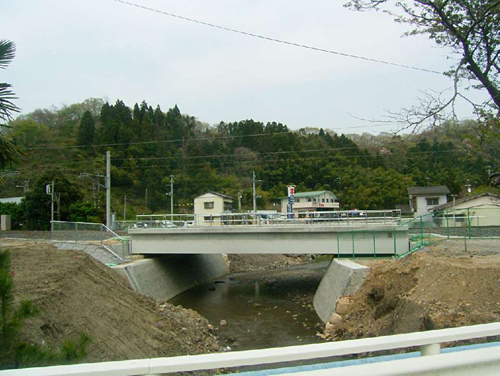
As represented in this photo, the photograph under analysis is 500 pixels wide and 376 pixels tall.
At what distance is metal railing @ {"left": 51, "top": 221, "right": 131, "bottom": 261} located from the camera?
26.9 metres

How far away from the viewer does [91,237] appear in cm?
Result: 2823

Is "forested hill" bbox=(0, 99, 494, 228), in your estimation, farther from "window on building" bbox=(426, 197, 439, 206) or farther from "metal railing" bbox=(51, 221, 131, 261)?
"metal railing" bbox=(51, 221, 131, 261)

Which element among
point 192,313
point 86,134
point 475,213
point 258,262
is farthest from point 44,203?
point 475,213

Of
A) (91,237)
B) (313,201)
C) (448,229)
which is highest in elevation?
(313,201)

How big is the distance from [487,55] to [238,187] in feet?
207

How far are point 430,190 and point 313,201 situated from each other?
15.7 metres

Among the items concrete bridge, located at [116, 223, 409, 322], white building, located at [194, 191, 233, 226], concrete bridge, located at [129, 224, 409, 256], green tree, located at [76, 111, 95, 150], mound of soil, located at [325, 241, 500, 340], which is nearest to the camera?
mound of soil, located at [325, 241, 500, 340]

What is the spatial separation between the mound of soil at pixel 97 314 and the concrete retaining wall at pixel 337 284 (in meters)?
6.11

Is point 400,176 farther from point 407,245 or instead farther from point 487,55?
point 487,55

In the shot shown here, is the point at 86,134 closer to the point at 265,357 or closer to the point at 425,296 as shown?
the point at 425,296

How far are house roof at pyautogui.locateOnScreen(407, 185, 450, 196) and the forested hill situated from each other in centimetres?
300

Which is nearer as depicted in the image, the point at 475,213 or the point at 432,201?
the point at 475,213

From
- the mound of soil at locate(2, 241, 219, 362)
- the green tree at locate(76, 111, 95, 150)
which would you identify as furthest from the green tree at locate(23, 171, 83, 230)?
Answer: the green tree at locate(76, 111, 95, 150)

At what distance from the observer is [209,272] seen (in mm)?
34844
